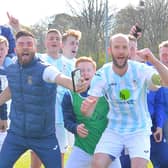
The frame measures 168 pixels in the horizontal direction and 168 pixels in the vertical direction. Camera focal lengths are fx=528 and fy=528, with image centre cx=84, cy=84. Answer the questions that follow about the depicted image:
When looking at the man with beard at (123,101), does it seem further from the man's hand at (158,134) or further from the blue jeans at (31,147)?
the man's hand at (158,134)

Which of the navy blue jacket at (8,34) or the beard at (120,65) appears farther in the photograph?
the navy blue jacket at (8,34)

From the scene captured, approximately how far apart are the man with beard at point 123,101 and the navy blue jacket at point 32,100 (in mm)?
552

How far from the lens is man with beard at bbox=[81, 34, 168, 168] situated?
620 cm

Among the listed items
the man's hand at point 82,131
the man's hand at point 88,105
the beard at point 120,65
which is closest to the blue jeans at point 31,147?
the man's hand at point 82,131

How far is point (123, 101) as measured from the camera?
6.25m

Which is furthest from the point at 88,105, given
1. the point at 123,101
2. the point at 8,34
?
the point at 8,34

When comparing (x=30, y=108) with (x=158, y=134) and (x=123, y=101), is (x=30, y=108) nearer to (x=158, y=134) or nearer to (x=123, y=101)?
(x=123, y=101)

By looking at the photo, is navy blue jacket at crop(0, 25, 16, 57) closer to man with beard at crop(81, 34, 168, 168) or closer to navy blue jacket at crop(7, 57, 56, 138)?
navy blue jacket at crop(7, 57, 56, 138)

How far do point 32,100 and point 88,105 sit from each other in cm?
75

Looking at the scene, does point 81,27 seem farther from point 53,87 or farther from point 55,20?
point 53,87

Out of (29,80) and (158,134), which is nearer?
(29,80)

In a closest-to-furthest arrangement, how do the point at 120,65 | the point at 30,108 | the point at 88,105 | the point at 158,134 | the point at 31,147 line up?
the point at 88,105 < the point at 120,65 < the point at 30,108 < the point at 31,147 < the point at 158,134

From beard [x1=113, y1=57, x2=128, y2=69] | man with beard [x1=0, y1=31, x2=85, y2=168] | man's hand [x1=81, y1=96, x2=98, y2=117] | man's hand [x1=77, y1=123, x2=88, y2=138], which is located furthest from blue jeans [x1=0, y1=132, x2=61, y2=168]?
beard [x1=113, y1=57, x2=128, y2=69]

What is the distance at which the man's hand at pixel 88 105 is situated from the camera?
19.7 ft
